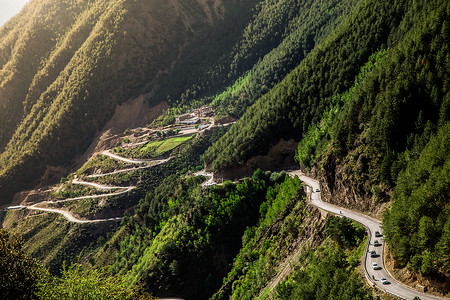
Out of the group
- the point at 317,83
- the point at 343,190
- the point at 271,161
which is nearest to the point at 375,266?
the point at 343,190

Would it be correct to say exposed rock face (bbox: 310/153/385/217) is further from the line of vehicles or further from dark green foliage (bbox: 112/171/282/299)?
dark green foliage (bbox: 112/171/282/299)

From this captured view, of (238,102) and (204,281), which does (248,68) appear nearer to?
(238,102)

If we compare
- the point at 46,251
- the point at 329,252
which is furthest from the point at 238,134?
the point at 46,251

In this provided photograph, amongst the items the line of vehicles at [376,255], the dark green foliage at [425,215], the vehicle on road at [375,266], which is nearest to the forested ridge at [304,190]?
the dark green foliage at [425,215]

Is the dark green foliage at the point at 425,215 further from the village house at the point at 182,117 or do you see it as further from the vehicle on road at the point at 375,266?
the village house at the point at 182,117

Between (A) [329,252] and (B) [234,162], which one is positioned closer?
(A) [329,252]

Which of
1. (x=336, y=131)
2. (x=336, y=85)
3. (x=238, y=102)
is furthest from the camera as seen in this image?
(x=238, y=102)

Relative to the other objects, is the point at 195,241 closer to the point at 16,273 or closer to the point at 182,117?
the point at 16,273
